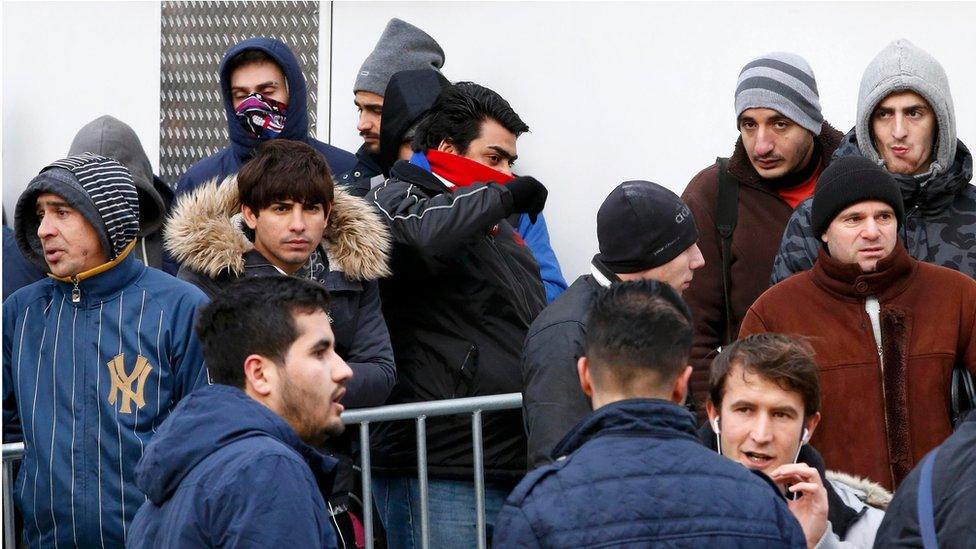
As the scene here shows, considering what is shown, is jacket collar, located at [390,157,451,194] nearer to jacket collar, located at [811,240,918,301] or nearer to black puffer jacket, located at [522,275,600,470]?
black puffer jacket, located at [522,275,600,470]

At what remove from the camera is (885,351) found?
4715 mm

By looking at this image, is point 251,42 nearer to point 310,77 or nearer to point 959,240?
point 310,77

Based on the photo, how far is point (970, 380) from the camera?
4.68m

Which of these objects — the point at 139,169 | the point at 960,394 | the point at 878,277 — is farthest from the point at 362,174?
the point at 960,394

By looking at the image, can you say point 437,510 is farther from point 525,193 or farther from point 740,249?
point 740,249

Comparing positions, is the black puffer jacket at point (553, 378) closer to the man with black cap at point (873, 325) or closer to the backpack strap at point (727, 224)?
the man with black cap at point (873, 325)

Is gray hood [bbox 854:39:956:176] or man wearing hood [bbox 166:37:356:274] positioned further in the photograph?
man wearing hood [bbox 166:37:356:274]

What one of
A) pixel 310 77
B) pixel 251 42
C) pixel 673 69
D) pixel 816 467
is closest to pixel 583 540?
pixel 816 467

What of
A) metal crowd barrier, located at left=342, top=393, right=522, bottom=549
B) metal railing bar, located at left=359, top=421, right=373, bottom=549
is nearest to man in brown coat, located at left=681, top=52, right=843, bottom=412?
metal crowd barrier, located at left=342, top=393, right=522, bottom=549

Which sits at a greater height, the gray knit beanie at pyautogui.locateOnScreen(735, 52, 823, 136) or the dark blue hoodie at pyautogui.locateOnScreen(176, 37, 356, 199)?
the gray knit beanie at pyautogui.locateOnScreen(735, 52, 823, 136)

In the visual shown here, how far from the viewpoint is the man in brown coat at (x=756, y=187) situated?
5.53 metres

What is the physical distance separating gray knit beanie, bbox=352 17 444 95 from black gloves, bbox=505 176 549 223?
1100mm

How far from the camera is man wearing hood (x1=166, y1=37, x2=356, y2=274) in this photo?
18.8ft


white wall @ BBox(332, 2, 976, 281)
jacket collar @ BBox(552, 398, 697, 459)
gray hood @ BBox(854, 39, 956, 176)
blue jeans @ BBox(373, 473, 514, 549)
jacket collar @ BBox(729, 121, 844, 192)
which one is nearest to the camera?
jacket collar @ BBox(552, 398, 697, 459)
